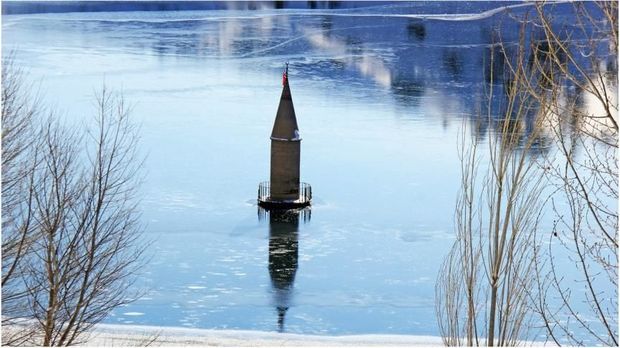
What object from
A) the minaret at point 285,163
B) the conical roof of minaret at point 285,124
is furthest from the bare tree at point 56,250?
the conical roof of minaret at point 285,124

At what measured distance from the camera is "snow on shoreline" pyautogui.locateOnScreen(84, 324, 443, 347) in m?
21.6

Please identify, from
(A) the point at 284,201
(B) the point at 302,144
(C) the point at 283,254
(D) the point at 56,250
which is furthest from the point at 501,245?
(B) the point at 302,144

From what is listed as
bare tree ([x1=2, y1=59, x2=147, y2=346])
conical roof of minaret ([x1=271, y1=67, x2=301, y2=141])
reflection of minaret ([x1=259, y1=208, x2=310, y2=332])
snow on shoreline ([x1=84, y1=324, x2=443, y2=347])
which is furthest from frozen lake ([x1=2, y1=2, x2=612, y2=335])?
bare tree ([x1=2, y1=59, x2=147, y2=346])

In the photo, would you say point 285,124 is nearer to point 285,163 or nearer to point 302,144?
point 285,163

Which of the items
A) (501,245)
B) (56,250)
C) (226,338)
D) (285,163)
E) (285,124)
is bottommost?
(226,338)

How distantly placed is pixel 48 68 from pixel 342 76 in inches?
550

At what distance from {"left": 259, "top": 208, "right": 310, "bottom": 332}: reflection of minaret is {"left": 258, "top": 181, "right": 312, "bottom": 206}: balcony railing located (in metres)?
0.36

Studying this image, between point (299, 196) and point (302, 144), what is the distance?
7076 millimetres

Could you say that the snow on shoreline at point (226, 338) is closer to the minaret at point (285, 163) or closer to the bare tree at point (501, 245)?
the bare tree at point (501, 245)

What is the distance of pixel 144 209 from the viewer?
35.1m

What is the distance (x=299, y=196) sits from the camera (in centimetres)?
3825

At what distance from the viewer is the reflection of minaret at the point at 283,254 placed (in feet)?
89.0

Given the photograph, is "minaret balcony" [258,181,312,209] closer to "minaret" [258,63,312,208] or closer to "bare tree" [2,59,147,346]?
"minaret" [258,63,312,208]

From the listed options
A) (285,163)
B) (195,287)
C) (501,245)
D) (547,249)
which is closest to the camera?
(501,245)
